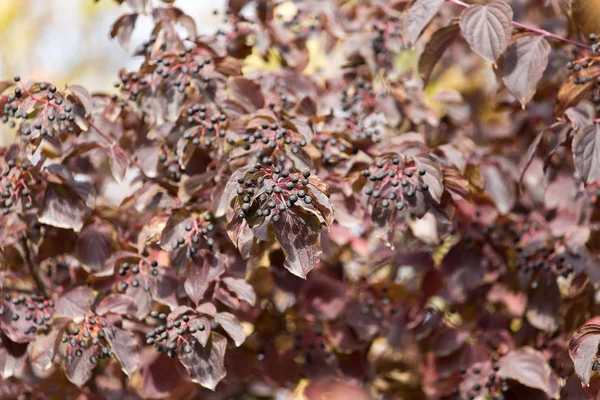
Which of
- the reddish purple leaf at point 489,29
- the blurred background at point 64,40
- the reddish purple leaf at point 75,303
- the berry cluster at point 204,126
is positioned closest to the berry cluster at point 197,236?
the berry cluster at point 204,126

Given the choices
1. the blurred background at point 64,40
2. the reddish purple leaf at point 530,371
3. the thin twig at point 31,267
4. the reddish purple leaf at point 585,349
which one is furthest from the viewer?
the blurred background at point 64,40

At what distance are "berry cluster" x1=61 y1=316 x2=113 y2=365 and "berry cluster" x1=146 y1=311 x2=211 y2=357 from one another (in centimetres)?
16

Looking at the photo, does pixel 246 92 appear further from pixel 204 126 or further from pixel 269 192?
pixel 269 192

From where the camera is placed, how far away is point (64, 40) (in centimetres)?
708

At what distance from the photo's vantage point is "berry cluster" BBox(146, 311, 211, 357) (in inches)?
73.8

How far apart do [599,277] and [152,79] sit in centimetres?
155

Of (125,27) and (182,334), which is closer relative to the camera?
(182,334)

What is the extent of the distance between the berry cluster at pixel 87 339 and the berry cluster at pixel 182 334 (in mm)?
163

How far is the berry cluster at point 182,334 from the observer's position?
73.8 inches

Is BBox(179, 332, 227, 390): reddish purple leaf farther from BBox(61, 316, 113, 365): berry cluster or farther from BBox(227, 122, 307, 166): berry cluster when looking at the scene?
BBox(227, 122, 307, 166): berry cluster

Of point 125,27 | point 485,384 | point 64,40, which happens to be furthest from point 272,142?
point 64,40

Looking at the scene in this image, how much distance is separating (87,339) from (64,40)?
5.70 m

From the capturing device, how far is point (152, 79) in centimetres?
221

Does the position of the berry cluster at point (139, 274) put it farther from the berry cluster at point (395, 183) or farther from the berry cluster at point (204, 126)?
the berry cluster at point (395, 183)
